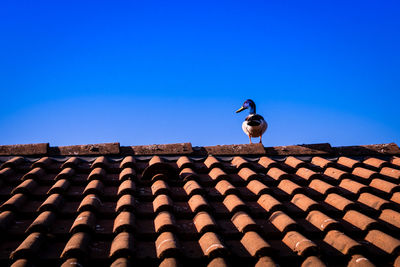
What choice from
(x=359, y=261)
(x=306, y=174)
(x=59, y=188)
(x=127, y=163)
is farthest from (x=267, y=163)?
(x=59, y=188)

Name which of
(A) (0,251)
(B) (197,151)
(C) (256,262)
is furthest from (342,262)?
(B) (197,151)

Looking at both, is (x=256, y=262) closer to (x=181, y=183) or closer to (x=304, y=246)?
(x=304, y=246)

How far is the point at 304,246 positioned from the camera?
7.66ft

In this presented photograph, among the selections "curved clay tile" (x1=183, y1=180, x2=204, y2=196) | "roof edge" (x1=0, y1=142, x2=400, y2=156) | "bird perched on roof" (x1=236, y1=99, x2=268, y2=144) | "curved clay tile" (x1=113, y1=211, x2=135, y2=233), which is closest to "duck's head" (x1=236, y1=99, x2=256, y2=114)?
"bird perched on roof" (x1=236, y1=99, x2=268, y2=144)

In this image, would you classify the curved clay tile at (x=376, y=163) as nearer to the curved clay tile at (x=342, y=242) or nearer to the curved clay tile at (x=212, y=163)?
the curved clay tile at (x=212, y=163)

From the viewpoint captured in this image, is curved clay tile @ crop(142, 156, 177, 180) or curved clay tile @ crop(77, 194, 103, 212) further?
curved clay tile @ crop(142, 156, 177, 180)

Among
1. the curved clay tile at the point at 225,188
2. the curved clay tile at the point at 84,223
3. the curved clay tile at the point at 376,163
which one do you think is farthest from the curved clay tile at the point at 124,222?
the curved clay tile at the point at 376,163

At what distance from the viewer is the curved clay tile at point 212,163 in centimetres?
392

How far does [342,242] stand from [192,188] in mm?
1284

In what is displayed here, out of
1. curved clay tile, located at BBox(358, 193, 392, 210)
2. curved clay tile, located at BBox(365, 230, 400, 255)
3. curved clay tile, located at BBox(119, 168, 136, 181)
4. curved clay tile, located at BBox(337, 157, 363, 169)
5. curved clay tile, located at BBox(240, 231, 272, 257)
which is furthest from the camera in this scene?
curved clay tile, located at BBox(337, 157, 363, 169)

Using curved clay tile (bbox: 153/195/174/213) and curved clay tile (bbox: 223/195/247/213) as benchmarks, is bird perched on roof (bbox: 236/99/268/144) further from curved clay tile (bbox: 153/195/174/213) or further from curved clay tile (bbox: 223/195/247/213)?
curved clay tile (bbox: 153/195/174/213)

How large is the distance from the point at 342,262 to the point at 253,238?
0.57 metres

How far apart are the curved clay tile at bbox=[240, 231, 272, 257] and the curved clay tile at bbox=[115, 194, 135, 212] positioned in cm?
89

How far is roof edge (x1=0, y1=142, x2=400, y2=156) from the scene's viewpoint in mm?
4270
